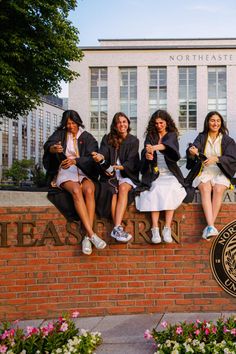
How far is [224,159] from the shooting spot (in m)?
6.33

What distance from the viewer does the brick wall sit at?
6473 millimetres

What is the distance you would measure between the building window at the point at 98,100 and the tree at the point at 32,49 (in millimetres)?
27265

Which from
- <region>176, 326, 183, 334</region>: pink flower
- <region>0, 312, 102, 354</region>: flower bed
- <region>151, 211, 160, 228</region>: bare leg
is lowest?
<region>0, 312, 102, 354</region>: flower bed

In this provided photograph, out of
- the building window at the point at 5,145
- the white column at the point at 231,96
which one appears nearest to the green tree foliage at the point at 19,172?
the building window at the point at 5,145

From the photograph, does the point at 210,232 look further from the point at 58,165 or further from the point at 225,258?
the point at 58,165

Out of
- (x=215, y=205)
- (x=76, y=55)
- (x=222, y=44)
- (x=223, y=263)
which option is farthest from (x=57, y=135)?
(x=222, y=44)

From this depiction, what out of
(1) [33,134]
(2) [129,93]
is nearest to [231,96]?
(2) [129,93]

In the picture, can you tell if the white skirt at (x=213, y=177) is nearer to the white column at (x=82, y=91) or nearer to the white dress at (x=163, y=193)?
the white dress at (x=163, y=193)

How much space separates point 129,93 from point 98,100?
327cm

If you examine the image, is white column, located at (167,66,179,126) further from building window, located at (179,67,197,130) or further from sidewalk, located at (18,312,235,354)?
sidewalk, located at (18,312,235,354)

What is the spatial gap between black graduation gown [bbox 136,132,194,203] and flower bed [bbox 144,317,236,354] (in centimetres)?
208

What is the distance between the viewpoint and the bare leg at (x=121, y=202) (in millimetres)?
6294

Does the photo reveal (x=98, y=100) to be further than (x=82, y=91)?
Yes

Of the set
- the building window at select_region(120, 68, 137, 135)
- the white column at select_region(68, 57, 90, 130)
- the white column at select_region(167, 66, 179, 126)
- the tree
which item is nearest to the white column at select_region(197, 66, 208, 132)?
the white column at select_region(167, 66, 179, 126)
